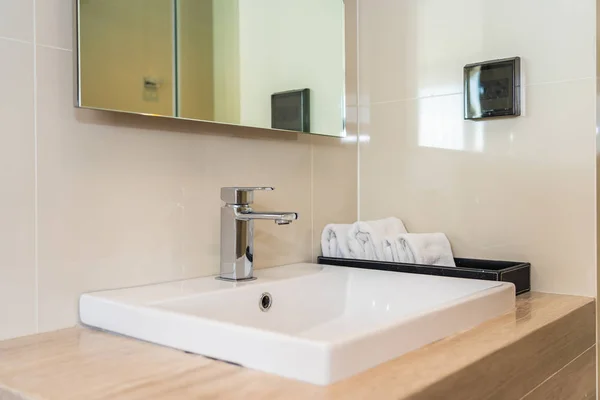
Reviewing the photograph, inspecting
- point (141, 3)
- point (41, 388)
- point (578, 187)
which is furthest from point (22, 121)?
point (578, 187)

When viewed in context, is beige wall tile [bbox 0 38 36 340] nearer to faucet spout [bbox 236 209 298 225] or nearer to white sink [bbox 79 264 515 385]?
white sink [bbox 79 264 515 385]

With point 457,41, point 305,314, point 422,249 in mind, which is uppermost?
point 457,41

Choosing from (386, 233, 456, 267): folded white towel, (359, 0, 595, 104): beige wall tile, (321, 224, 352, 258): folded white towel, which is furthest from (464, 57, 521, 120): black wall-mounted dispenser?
(321, 224, 352, 258): folded white towel

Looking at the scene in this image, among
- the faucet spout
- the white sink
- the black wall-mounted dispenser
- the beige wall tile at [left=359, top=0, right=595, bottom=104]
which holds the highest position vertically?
the beige wall tile at [left=359, top=0, right=595, bottom=104]

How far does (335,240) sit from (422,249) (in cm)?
24

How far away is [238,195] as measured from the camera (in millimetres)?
Answer: 1172

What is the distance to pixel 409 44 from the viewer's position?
1.55m

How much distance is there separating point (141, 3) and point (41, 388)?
A: 0.71 meters

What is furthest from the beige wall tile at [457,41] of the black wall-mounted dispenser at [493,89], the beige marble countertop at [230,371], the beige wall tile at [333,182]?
the beige marble countertop at [230,371]

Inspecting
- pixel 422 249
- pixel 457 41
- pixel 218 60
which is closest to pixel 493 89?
pixel 457 41

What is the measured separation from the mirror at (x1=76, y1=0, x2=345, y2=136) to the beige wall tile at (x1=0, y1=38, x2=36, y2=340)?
0.31ft

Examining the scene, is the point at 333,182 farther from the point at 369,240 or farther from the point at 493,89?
the point at 493,89

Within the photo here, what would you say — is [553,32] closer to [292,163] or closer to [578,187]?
[578,187]

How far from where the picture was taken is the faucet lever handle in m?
1.17
